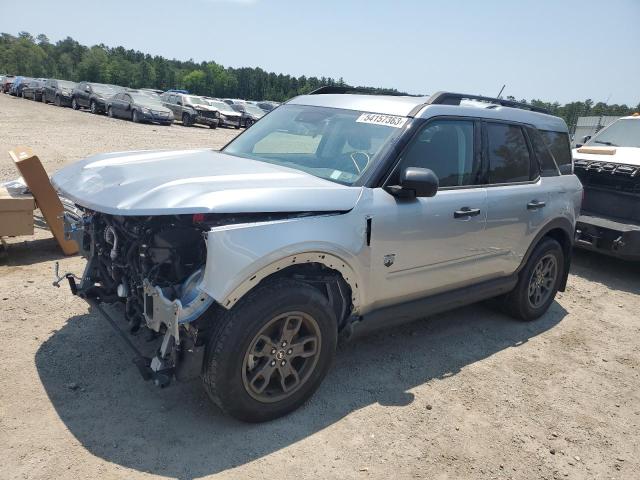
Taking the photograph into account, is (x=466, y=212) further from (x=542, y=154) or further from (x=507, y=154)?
(x=542, y=154)

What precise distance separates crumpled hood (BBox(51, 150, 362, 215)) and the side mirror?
294 millimetres

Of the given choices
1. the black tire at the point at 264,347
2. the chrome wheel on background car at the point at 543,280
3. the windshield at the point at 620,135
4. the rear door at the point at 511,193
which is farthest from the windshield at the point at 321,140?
the windshield at the point at 620,135

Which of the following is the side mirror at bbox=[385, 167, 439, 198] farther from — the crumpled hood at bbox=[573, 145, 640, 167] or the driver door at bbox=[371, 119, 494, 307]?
the crumpled hood at bbox=[573, 145, 640, 167]

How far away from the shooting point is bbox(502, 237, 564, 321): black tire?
16.1 feet

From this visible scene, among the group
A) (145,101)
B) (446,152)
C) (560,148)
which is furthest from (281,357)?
(145,101)

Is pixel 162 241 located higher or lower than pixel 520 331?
higher

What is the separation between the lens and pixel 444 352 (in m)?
4.36

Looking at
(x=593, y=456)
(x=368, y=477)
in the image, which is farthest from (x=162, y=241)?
(x=593, y=456)

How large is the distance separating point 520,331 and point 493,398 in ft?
4.79

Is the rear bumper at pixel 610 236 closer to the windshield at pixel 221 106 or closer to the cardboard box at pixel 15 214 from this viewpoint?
the cardboard box at pixel 15 214

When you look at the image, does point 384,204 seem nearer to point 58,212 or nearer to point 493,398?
point 493,398

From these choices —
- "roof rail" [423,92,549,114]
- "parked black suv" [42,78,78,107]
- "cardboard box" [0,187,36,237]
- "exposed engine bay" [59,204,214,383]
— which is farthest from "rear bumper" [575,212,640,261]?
"parked black suv" [42,78,78,107]

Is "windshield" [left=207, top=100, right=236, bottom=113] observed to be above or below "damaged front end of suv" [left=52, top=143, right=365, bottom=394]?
above

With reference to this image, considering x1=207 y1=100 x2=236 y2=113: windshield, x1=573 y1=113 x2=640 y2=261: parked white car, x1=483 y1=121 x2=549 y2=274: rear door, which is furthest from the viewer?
x1=207 y1=100 x2=236 y2=113: windshield
